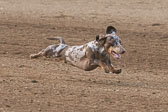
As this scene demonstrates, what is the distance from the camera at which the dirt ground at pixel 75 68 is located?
10711 millimetres

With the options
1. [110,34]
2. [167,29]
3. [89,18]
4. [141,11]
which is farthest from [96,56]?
[141,11]

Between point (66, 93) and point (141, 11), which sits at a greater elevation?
point (141, 11)

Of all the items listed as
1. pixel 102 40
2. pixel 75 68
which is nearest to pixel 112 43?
pixel 102 40

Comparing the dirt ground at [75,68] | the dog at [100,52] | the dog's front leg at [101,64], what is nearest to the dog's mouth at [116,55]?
the dog at [100,52]

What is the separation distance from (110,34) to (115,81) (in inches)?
38.1

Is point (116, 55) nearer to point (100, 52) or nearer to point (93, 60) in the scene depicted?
point (100, 52)

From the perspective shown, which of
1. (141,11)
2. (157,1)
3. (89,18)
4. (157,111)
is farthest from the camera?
(157,1)

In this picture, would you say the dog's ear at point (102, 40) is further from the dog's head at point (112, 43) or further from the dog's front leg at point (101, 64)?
the dog's front leg at point (101, 64)

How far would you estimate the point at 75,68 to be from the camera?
14.0m

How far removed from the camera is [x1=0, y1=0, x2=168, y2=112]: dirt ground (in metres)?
10.7

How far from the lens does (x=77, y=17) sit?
2205cm

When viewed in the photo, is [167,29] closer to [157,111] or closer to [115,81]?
[115,81]

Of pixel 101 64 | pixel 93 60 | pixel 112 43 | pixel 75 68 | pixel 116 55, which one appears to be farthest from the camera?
pixel 75 68

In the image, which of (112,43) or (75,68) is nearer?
(112,43)
